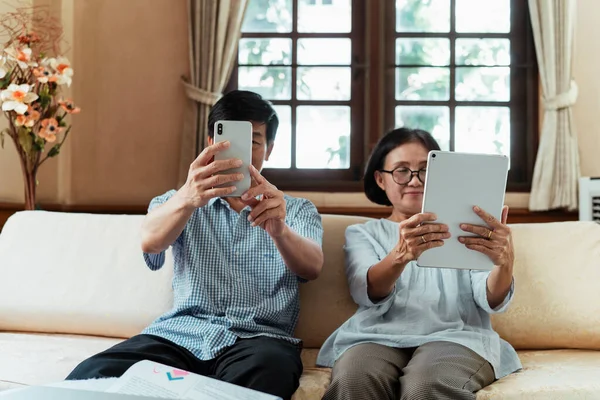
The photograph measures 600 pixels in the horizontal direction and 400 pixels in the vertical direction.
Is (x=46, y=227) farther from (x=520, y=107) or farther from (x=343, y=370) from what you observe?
(x=520, y=107)

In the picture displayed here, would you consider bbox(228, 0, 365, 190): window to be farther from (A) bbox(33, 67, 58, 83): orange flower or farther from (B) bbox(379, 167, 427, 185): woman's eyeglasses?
(B) bbox(379, 167, 427, 185): woman's eyeglasses

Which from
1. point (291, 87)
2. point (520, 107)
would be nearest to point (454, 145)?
point (520, 107)

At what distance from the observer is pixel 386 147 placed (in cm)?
205

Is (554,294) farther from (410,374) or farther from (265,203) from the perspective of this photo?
(265,203)

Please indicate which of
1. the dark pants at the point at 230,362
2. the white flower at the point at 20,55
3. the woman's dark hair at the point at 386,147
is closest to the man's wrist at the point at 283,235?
the dark pants at the point at 230,362

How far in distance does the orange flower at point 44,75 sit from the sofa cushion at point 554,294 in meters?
1.84

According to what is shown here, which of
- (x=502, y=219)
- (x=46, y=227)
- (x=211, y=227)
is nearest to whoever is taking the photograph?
(x=502, y=219)

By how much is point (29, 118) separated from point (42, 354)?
1247 mm

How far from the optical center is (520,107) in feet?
13.1

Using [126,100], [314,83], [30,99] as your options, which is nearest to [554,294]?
[30,99]

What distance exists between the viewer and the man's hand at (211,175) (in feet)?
5.16

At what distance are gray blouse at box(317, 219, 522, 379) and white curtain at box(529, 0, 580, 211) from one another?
7.12ft

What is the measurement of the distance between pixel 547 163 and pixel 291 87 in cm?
146

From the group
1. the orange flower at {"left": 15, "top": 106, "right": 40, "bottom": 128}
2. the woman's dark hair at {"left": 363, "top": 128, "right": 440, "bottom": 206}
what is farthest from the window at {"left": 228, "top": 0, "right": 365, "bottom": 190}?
the woman's dark hair at {"left": 363, "top": 128, "right": 440, "bottom": 206}
